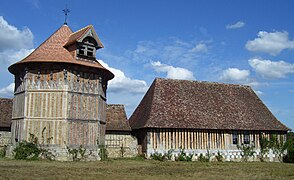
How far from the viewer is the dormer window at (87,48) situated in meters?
20.8

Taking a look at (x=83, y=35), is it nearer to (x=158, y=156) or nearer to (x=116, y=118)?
(x=116, y=118)

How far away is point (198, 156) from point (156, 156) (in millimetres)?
3174

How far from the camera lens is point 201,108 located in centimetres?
2431

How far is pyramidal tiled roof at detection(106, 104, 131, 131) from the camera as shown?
23675mm

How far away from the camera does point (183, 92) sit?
25.1 m

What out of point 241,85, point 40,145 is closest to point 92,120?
point 40,145

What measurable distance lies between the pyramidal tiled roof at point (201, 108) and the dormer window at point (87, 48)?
5.72 metres

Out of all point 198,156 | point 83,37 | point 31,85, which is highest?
point 83,37

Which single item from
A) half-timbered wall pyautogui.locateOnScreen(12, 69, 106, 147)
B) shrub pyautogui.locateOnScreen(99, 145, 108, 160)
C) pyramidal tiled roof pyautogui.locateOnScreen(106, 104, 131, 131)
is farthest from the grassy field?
pyramidal tiled roof pyautogui.locateOnScreen(106, 104, 131, 131)

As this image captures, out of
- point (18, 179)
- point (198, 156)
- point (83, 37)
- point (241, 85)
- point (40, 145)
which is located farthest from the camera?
point (241, 85)

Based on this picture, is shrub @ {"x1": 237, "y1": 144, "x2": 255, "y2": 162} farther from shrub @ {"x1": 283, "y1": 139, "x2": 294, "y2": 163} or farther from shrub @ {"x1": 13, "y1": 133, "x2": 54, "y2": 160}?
shrub @ {"x1": 13, "y1": 133, "x2": 54, "y2": 160}

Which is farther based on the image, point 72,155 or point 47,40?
point 47,40

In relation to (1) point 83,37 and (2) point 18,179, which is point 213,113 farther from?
(2) point 18,179

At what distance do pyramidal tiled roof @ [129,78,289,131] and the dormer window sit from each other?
5.72 meters
